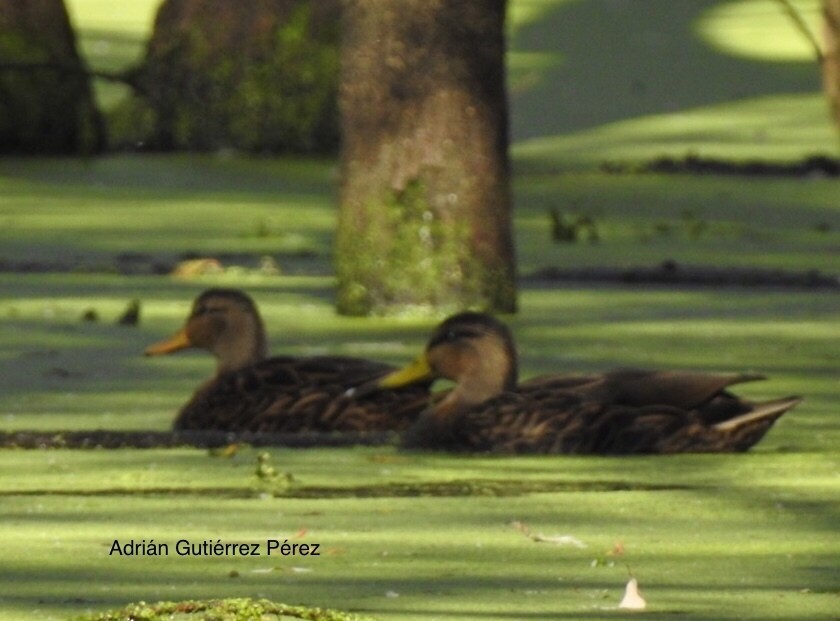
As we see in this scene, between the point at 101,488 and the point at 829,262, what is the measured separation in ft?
19.8

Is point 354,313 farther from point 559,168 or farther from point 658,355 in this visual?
point 559,168

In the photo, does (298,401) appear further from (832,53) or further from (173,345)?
(832,53)

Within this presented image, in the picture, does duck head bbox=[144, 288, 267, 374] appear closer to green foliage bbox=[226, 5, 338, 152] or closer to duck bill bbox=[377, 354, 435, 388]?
duck bill bbox=[377, 354, 435, 388]

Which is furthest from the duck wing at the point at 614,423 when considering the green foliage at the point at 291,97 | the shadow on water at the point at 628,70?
the shadow on water at the point at 628,70

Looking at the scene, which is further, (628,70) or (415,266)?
(628,70)

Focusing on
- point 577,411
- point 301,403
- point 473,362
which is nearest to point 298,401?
point 301,403

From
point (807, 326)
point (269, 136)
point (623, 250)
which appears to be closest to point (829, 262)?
point (623, 250)

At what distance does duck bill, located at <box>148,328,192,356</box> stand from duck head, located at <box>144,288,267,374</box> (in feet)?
0.19

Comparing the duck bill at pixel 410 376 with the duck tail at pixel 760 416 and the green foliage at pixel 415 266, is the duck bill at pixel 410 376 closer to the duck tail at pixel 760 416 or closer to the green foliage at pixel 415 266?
the duck tail at pixel 760 416

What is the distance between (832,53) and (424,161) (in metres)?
6.39

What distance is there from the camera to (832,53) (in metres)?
3.64

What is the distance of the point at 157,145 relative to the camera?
16.8 m

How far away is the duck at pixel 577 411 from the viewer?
677 centimetres

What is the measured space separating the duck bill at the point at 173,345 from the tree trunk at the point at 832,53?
4384mm
